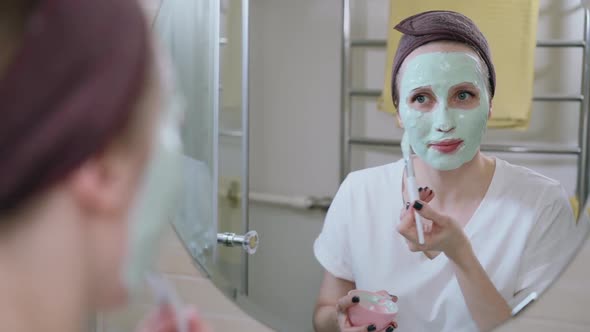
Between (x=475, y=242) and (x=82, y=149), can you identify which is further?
(x=475, y=242)

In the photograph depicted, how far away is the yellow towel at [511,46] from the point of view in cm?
78

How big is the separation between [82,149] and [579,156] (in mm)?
686

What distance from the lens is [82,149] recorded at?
34cm

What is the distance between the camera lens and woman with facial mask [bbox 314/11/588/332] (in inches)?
30.0

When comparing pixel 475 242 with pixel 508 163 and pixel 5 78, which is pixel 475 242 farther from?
pixel 5 78

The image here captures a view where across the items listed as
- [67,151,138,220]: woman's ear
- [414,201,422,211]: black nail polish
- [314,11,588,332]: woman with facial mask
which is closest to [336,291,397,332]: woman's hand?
[314,11,588,332]: woman with facial mask

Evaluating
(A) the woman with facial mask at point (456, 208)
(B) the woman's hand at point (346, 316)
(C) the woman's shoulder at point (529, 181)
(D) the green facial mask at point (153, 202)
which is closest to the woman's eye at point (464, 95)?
(A) the woman with facial mask at point (456, 208)

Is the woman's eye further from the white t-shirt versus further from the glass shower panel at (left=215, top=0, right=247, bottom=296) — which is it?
the glass shower panel at (left=215, top=0, right=247, bottom=296)

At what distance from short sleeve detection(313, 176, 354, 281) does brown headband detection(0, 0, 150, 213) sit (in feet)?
1.76

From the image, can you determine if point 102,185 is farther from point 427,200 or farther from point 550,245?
point 550,245

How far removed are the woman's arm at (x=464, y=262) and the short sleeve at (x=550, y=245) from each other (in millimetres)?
42

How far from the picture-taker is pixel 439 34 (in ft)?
2.52

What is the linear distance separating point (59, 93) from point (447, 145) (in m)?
0.55

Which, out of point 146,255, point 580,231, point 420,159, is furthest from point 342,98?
point 146,255
